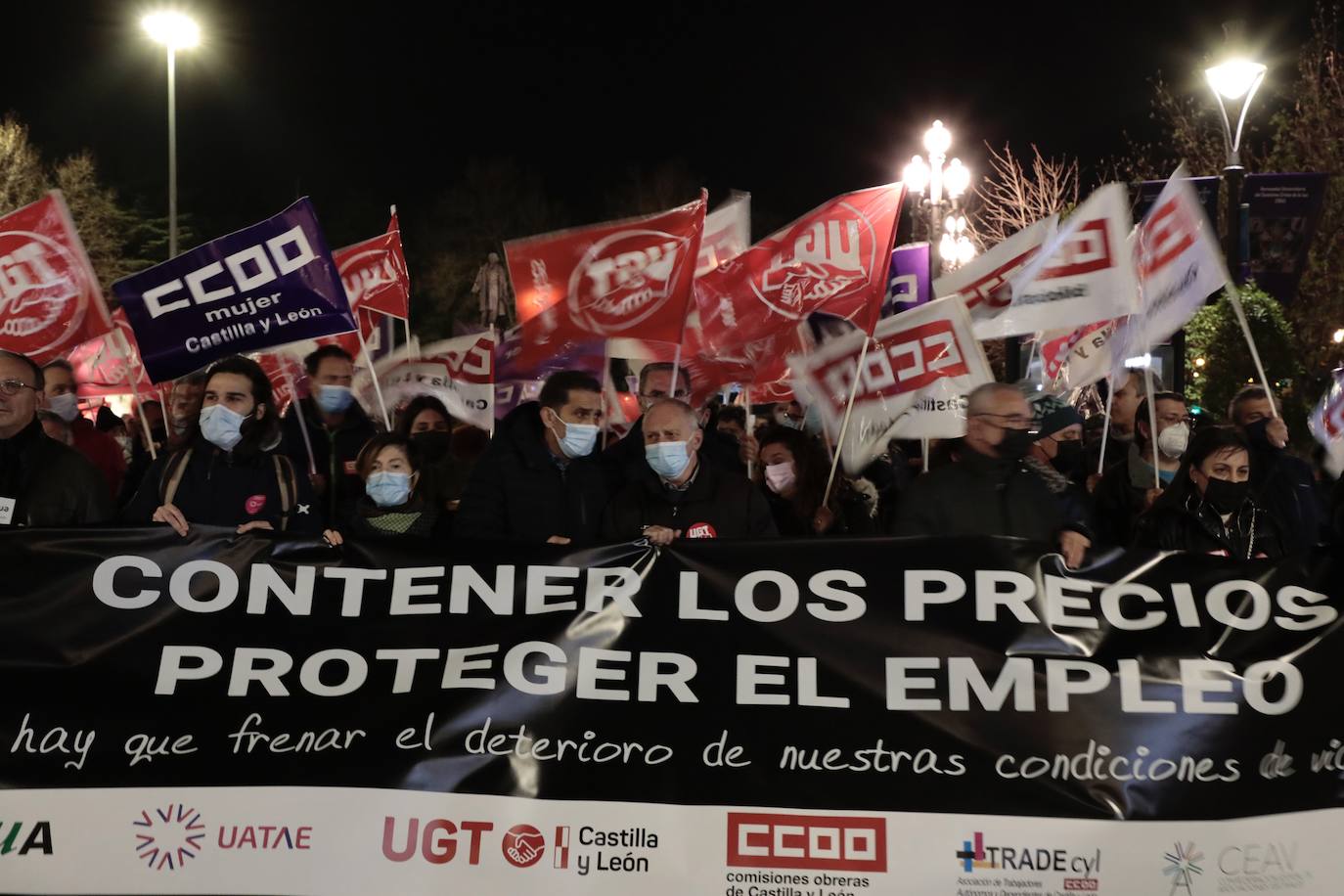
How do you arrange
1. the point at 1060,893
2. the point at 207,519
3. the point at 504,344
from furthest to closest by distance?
the point at 504,344 < the point at 207,519 < the point at 1060,893

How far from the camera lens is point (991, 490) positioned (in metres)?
5.26

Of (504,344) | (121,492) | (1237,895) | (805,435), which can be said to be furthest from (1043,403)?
(121,492)

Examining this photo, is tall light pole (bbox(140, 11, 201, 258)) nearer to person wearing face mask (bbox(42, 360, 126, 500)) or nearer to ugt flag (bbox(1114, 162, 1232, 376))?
person wearing face mask (bbox(42, 360, 126, 500))

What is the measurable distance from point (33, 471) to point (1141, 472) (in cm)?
541

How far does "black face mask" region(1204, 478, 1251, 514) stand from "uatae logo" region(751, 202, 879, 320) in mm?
2674

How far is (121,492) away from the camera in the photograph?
7645mm

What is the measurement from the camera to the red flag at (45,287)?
696cm

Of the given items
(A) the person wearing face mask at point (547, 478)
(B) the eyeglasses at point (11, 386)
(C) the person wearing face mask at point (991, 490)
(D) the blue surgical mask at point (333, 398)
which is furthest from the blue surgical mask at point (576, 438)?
(D) the blue surgical mask at point (333, 398)

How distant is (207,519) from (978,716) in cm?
297

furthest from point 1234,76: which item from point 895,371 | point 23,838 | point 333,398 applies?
point 23,838

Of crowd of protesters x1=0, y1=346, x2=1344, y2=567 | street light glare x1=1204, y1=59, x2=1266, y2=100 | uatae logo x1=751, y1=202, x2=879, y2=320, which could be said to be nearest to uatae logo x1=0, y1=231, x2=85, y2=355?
crowd of protesters x1=0, y1=346, x2=1344, y2=567

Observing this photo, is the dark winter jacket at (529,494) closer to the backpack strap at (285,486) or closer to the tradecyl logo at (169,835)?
the backpack strap at (285,486)

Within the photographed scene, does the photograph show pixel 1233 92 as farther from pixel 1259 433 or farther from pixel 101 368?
pixel 101 368

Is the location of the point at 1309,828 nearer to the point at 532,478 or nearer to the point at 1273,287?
the point at 532,478
